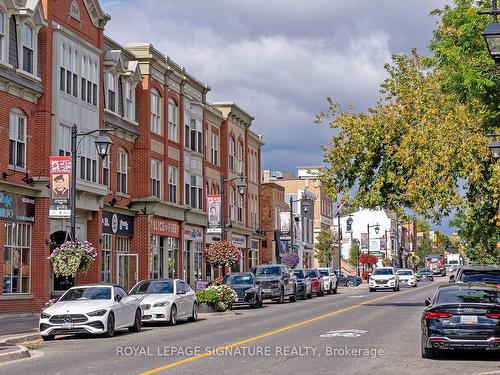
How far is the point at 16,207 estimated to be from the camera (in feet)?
104

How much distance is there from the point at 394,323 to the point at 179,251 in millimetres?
26051

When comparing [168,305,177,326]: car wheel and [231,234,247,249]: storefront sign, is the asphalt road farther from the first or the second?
[231,234,247,249]: storefront sign

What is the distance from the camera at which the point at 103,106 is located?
39938mm

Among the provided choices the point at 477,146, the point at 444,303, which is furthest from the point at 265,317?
the point at 444,303

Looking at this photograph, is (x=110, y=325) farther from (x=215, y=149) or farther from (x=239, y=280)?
(x=215, y=149)

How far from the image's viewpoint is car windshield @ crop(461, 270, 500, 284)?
24.5 m

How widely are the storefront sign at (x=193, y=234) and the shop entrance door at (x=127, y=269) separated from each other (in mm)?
7644

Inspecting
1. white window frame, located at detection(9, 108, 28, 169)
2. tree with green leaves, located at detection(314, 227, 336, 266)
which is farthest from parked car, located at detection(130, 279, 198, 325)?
tree with green leaves, located at detection(314, 227, 336, 266)

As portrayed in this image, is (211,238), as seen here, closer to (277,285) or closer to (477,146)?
(277,285)

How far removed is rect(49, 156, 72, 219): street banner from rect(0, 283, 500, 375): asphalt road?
18.4ft

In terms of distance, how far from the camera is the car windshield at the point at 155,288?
27.1m

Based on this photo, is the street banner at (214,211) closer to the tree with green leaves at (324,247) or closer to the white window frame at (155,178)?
the white window frame at (155,178)

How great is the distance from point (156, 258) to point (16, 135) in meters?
15.9

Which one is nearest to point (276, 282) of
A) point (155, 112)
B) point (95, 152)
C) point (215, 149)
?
point (95, 152)
